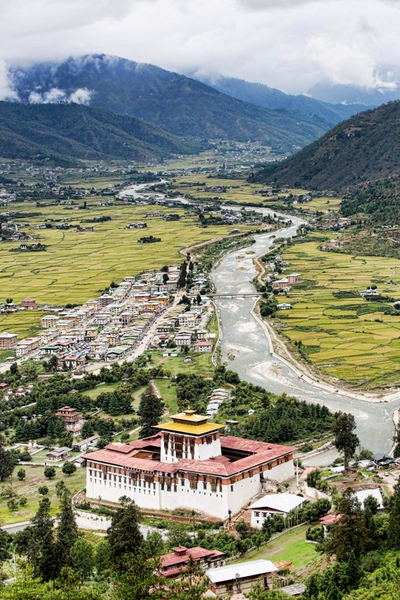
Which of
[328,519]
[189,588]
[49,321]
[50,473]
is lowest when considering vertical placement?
[50,473]

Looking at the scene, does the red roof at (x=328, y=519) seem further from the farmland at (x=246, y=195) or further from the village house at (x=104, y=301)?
the farmland at (x=246, y=195)

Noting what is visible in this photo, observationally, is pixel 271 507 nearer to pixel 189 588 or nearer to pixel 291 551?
pixel 291 551

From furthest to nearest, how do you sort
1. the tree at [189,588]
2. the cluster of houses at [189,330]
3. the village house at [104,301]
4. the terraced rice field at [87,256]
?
1. the terraced rice field at [87,256]
2. the village house at [104,301]
3. the cluster of houses at [189,330]
4. the tree at [189,588]

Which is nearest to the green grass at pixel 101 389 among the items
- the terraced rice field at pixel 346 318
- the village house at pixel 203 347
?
the village house at pixel 203 347

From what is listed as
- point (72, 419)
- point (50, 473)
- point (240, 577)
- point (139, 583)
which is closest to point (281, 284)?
point (72, 419)

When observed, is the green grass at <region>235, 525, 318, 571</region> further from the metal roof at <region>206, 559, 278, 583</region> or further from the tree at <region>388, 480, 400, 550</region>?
the tree at <region>388, 480, 400, 550</region>

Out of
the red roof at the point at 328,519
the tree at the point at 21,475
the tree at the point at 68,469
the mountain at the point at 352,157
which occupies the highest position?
the mountain at the point at 352,157

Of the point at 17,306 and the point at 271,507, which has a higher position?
the point at 271,507
